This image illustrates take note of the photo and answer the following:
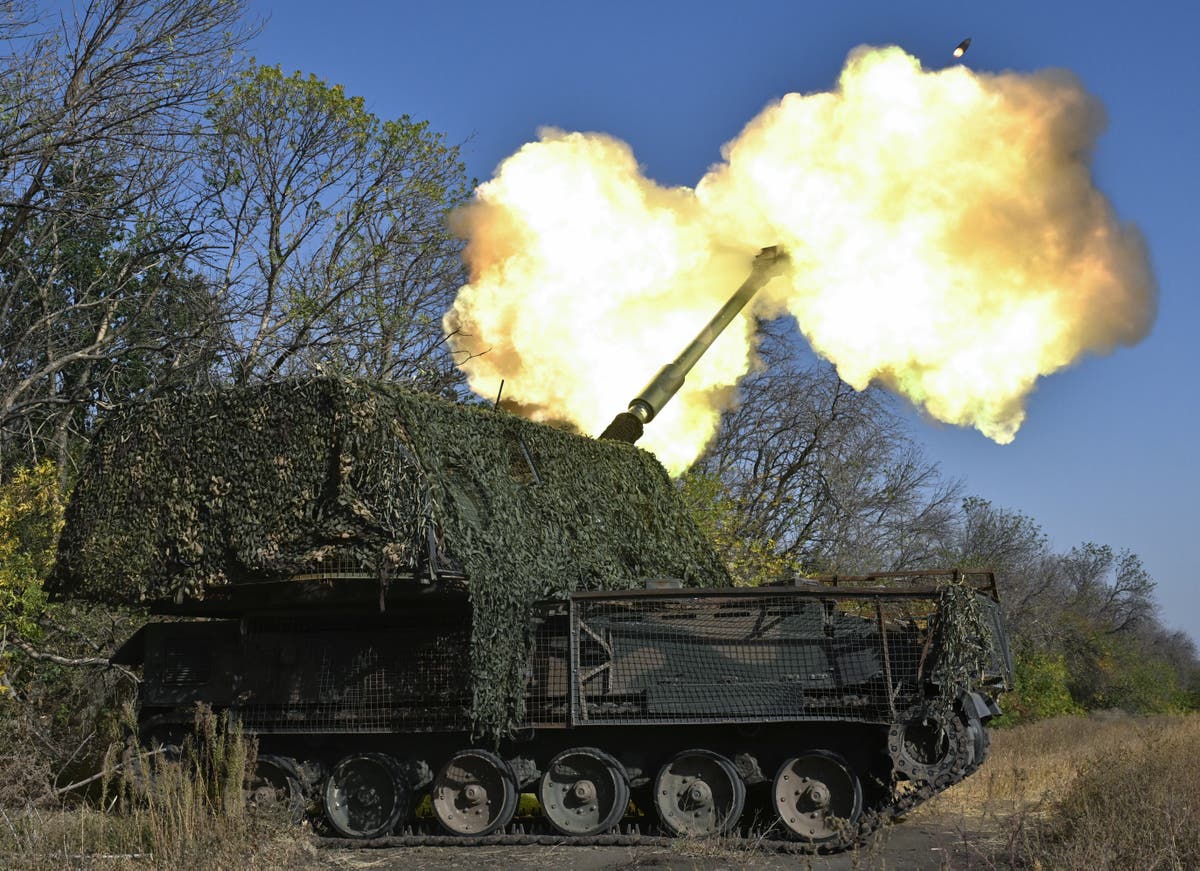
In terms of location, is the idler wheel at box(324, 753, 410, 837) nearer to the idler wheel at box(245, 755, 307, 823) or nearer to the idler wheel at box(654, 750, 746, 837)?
the idler wheel at box(245, 755, 307, 823)

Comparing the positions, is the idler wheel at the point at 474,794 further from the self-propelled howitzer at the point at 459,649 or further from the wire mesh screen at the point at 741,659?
the wire mesh screen at the point at 741,659

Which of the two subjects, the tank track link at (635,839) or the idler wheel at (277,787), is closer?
the tank track link at (635,839)

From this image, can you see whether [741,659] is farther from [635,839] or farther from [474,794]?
[474,794]

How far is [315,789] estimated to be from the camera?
1226 centimetres

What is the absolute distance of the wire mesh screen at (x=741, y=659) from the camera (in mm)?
11164

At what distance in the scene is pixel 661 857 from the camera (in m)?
10.3

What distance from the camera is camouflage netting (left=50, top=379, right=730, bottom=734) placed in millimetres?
11039

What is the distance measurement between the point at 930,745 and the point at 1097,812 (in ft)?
5.67

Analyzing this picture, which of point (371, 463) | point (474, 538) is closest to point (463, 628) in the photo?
point (474, 538)

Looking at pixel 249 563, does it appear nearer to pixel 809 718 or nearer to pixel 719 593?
pixel 719 593

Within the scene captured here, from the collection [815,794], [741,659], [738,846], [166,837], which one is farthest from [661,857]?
[166,837]

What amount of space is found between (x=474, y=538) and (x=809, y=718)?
347cm

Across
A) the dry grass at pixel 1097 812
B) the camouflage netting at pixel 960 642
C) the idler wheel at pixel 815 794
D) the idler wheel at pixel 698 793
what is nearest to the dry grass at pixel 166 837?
the idler wheel at pixel 698 793

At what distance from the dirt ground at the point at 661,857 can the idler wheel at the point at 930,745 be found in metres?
0.54
